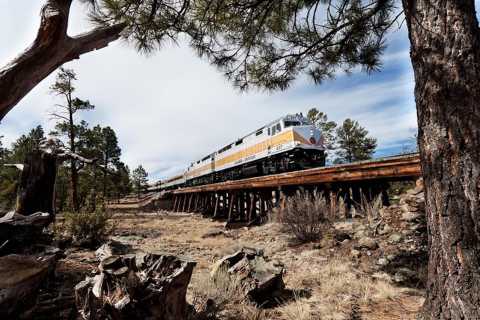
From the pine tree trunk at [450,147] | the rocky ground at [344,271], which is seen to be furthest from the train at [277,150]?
the pine tree trunk at [450,147]

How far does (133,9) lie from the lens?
134 inches

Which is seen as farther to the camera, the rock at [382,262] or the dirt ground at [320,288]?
the rock at [382,262]

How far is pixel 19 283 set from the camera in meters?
2.45

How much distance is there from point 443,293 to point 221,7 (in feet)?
13.6

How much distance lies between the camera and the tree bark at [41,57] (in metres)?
2.20

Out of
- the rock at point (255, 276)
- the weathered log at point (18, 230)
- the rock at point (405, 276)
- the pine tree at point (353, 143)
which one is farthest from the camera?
the pine tree at point (353, 143)

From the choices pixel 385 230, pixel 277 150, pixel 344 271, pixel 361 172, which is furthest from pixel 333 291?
pixel 277 150

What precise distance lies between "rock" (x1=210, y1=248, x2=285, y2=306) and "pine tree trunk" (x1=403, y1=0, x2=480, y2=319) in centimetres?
182

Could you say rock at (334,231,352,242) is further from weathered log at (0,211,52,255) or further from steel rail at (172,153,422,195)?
weathered log at (0,211,52,255)

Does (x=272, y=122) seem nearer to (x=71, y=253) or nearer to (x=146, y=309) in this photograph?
(x=71, y=253)

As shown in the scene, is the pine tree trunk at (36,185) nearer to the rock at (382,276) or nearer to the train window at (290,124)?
the rock at (382,276)

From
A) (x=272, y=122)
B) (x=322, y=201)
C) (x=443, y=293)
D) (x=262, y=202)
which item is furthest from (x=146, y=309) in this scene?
(x=272, y=122)

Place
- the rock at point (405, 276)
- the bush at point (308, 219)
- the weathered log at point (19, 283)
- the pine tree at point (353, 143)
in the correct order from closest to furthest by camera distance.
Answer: the weathered log at point (19, 283), the rock at point (405, 276), the bush at point (308, 219), the pine tree at point (353, 143)

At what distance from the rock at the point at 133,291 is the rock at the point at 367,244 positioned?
12.6 feet
